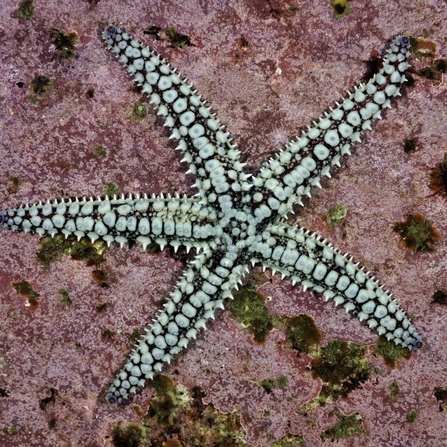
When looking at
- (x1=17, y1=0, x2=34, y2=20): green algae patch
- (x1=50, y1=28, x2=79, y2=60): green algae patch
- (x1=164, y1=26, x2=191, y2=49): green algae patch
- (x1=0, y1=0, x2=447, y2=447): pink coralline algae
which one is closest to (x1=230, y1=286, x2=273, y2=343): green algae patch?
(x1=0, y1=0, x2=447, y2=447): pink coralline algae

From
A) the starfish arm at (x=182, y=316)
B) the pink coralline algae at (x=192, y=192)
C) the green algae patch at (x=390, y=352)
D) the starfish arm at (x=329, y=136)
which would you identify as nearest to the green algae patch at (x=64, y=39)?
the pink coralline algae at (x=192, y=192)

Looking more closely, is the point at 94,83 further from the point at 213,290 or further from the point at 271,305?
the point at 271,305

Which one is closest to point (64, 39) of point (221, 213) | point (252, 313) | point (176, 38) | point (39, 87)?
point (39, 87)

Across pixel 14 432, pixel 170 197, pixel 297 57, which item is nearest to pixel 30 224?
pixel 170 197

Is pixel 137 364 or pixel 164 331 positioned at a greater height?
pixel 164 331

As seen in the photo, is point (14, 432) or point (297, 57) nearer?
point (297, 57)

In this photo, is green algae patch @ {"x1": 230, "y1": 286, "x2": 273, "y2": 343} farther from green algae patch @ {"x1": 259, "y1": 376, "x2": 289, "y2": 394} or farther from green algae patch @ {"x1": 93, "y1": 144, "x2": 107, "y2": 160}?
green algae patch @ {"x1": 93, "y1": 144, "x2": 107, "y2": 160}
